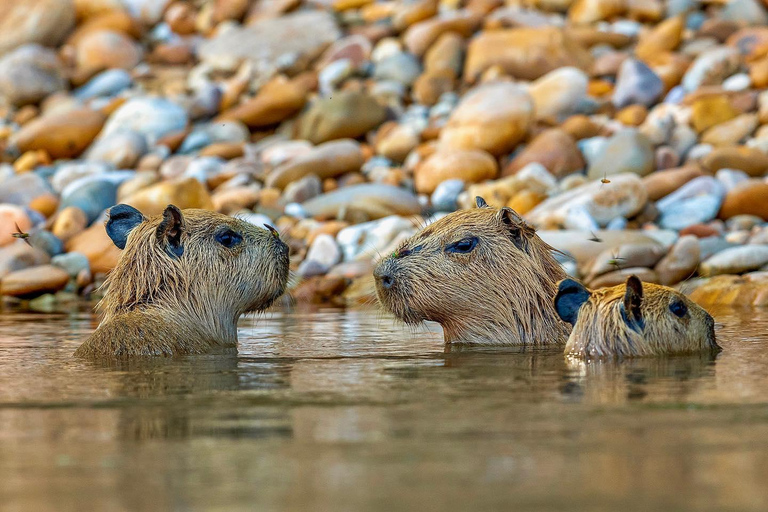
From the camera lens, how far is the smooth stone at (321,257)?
1600 centimetres

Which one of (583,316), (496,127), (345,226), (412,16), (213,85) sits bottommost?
(583,316)

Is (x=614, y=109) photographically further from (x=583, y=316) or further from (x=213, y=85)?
(x=583, y=316)

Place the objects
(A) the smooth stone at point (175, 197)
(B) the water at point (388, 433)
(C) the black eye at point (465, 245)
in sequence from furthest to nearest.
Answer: (A) the smooth stone at point (175, 197), (C) the black eye at point (465, 245), (B) the water at point (388, 433)

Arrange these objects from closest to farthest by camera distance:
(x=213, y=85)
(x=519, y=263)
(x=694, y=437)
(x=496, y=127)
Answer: (x=694, y=437) < (x=519, y=263) < (x=496, y=127) < (x=213, y=85)

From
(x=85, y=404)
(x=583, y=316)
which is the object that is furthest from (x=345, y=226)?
(x=85, y=404)

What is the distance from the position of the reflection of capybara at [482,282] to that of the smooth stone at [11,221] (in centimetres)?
1089

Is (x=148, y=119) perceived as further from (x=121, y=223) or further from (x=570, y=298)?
(x=570, y=298)

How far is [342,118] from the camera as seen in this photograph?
21125 mm

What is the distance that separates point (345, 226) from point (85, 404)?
11815mm

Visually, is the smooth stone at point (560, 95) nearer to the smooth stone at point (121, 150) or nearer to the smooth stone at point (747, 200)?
the smooth stone at point (747, 200)

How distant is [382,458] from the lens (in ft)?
12.9

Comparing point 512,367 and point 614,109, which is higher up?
point 614,109

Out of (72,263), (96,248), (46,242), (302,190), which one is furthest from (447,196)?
(46,242)

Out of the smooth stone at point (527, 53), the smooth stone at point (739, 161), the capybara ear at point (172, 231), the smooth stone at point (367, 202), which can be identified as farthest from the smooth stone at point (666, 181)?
the capybara ear at point (172, 231)
